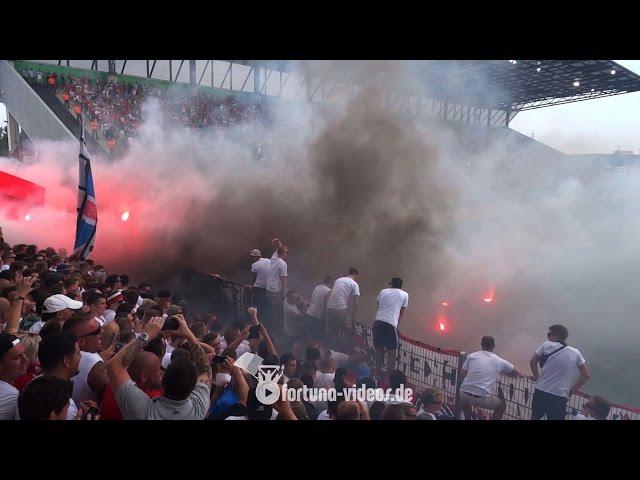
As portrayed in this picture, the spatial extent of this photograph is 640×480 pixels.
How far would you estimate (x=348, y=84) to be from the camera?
10969 millimetres

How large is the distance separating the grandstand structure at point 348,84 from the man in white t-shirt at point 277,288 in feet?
15.9

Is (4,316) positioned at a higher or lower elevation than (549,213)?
lower

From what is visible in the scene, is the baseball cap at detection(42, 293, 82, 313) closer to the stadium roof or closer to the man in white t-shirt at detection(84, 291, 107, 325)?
the man in white t-shirt at detection(84, 291, 107, 325)

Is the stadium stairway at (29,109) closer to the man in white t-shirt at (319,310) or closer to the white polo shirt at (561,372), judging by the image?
the man in white t-shirt at (319,310)

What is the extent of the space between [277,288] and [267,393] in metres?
4.70

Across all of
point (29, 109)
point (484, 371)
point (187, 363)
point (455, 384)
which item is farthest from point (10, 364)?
point (29, 109)

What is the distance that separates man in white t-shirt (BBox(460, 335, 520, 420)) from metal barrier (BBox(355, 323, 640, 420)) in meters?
0.18

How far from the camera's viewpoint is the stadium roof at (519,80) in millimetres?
11789

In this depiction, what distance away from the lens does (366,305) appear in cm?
1030

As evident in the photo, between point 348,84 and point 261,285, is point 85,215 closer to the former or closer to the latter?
point 261,285
